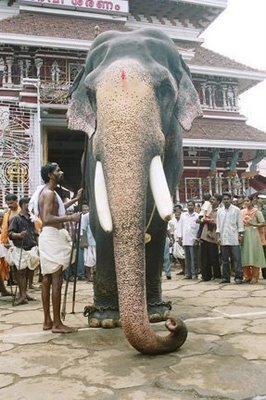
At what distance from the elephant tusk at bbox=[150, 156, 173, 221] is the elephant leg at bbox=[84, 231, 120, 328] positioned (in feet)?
3.21

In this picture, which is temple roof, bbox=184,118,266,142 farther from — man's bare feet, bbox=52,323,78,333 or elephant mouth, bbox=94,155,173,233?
elephant mouth, bbox=94,155,173,233

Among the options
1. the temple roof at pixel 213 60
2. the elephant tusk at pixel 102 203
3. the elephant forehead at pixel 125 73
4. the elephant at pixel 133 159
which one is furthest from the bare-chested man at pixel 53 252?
the temple roof at pixel 213 60

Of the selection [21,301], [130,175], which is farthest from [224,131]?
[130,175]

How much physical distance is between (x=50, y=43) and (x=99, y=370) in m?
13.2

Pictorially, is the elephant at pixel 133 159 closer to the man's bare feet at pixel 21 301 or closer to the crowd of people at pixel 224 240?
the man's bare feet at pixel 21 301

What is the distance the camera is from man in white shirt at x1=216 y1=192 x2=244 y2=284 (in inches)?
277

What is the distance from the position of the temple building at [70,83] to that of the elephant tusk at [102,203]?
351 inches

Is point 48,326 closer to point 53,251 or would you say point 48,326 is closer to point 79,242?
point 53,251

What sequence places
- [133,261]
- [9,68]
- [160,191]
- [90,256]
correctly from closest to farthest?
[133,261]
[160,191]
[90,256]
[9,68]

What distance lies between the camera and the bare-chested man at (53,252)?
12.1 ft

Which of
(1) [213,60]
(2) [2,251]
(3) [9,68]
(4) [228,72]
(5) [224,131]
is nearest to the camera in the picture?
(2) [2,251]

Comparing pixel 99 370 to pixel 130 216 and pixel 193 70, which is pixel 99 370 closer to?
pixel 130 216

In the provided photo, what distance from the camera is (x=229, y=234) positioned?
278 inches

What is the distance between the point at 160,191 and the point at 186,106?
1123 mm
